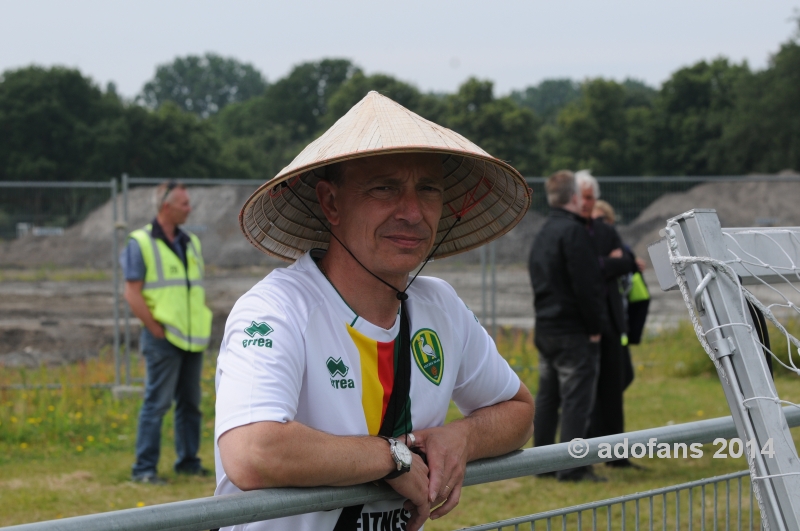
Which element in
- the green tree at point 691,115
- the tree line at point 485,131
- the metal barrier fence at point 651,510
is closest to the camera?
the metal barrier fence at point 651,510

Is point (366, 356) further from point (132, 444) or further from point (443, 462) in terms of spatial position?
point (132, 444)

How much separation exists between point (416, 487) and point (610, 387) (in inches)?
211

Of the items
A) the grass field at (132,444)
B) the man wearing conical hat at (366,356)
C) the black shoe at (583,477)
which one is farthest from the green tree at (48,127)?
the man wearing conical hat at (366,356)

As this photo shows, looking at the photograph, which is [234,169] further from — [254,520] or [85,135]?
[254,520]

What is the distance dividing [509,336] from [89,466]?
6.03 meters

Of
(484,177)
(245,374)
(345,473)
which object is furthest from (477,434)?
(484,177)

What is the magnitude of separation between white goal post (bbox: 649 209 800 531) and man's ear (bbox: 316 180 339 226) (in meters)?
0.78

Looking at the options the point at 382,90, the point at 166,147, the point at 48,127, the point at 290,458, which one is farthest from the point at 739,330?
the point at 382,90

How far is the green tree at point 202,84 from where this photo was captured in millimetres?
156000

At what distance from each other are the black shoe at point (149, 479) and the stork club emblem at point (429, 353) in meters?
4.93

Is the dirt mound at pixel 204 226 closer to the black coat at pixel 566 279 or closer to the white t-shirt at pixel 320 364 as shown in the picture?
the black coat at pixel 566 279

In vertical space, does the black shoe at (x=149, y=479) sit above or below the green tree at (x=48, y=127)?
below

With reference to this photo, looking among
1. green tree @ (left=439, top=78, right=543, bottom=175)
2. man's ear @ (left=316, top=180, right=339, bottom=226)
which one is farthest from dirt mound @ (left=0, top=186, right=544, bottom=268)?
green tree @ (left=439, top=78, right=543, bottom=175)

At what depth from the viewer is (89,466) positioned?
7258 mm
